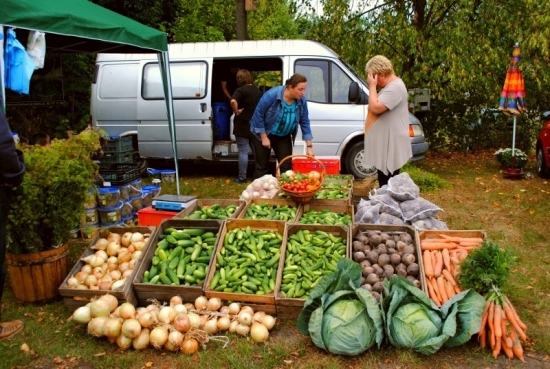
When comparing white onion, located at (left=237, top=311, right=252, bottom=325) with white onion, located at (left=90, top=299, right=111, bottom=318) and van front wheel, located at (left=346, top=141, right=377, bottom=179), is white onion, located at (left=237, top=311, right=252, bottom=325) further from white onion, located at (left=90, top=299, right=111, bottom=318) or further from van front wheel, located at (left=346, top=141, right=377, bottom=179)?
van front wheel, located at (left=346, top=141, right=377, bottom=179)

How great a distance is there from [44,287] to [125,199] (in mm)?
2405

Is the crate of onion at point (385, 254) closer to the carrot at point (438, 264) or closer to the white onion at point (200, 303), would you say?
the carrot at point (438, 264)

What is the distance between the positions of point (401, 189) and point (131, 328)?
3174 mm

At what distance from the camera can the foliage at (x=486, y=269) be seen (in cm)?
370

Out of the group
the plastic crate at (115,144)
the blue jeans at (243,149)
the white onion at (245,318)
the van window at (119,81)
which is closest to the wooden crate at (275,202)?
the white onion at (245,318)

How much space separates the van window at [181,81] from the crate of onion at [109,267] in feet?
17.5

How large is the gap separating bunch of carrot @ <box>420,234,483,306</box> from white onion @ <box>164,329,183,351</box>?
195cm

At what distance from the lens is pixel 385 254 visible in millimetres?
4273

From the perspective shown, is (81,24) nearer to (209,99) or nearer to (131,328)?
(131,328)

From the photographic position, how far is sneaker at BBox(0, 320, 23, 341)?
12.9 feet

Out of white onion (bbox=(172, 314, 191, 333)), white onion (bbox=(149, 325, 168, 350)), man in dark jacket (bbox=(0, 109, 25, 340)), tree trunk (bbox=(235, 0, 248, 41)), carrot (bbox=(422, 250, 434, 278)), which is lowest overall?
white onion (bbox=(149, 325, 168, 350))

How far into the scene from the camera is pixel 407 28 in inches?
438

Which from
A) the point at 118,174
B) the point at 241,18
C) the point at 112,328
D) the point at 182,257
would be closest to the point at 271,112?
the point at 118,174

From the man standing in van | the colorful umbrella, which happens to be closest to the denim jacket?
the man standing in van
